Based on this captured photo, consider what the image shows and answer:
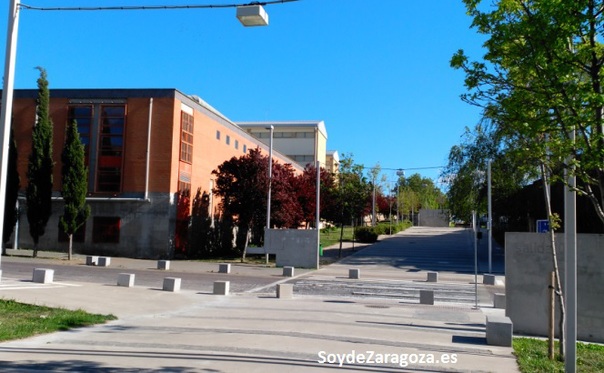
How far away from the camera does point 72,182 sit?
97.6ft

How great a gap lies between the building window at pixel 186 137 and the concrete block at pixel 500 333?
92.2ft

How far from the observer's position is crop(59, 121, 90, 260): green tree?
1168 inches

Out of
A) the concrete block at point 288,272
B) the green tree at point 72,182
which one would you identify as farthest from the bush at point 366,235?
the green tree at point 72,182

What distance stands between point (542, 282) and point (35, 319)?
10.4 meters

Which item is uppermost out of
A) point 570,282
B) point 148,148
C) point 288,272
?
point 148,148

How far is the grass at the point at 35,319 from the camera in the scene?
9.60 metres

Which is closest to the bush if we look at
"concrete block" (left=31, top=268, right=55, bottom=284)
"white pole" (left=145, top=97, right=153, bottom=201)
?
"white pole" (left=145, top=97, right=153, bottom=201)

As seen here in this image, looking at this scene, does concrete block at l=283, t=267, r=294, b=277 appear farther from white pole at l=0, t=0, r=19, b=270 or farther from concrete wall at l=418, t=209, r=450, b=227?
concrete wall at l=418, t=209, r=450, b=227

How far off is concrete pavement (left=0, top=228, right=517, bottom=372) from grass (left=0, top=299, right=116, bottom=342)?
1.21 ft

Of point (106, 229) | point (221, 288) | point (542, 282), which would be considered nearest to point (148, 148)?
point (106, 229)

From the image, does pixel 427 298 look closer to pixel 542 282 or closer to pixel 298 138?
pixel 542 282

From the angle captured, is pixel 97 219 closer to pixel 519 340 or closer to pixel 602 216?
pixel 519 340

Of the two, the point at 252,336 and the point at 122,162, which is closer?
the point at 252,336

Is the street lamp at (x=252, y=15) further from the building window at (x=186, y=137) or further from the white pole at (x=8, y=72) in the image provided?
the building window at (x=186, y=137)
